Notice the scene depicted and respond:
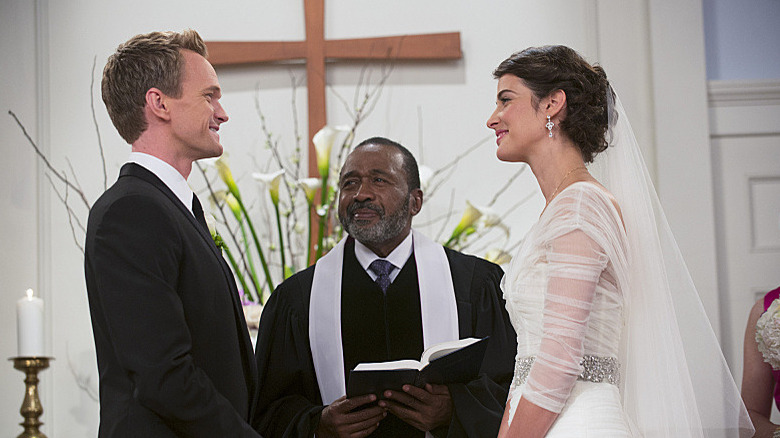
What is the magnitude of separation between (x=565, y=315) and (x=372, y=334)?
120 centimetres

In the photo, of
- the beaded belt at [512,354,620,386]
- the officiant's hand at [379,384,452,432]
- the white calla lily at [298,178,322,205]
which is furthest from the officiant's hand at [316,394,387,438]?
the white calla lily at [298,178,322,205]

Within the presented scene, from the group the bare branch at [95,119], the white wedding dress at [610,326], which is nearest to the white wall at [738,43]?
the white wedding dress at [610,326]

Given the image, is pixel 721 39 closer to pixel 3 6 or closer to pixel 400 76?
pixel 400 76

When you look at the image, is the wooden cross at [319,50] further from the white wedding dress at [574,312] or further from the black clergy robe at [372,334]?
the white wedding dress at [574,312]

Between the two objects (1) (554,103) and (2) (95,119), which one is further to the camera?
(2) (95,119)

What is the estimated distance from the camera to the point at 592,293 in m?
2.12

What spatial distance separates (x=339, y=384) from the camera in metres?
A: 3.04

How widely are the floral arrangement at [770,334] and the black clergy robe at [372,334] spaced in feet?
2.90

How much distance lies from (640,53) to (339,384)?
2.59 m

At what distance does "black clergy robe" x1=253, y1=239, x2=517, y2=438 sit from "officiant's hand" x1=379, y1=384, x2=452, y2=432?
54mm

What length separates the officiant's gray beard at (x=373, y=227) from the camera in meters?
3.18

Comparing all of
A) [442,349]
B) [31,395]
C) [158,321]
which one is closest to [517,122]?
[442,349]

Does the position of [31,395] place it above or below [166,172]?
below

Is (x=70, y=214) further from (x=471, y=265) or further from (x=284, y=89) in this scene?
(x=471, y=265)
